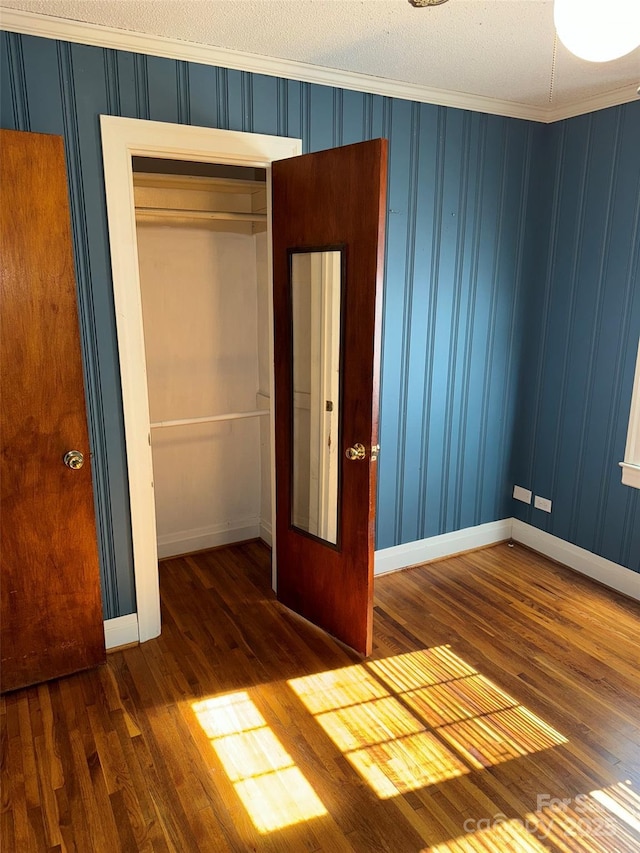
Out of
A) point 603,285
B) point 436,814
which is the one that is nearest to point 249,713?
point 436,814

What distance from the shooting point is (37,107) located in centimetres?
221

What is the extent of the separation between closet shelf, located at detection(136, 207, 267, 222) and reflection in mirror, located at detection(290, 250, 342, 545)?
2.44ft

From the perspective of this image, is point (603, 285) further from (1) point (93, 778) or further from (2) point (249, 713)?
(1) point (93, 778)

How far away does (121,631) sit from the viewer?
2.73m

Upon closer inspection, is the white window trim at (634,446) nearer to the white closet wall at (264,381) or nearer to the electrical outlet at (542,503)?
the electrical outlet at (542,503)

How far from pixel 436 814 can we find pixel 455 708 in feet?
1.72

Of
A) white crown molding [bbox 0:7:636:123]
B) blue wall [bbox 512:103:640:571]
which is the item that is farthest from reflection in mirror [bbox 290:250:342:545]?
blue wall [bbox 512:103:640:571]

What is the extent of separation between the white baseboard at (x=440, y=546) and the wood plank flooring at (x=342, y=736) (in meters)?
0.32

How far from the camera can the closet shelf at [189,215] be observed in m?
3.13

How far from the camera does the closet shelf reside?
3.13 meters

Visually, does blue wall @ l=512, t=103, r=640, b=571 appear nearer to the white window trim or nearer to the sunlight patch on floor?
the white window trim

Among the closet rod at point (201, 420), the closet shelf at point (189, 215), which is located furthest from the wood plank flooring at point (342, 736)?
the closet shelf at point (189, 215)

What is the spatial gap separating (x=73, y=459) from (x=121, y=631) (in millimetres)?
872

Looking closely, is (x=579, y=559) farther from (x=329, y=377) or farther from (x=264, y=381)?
(x=264, y=381)
